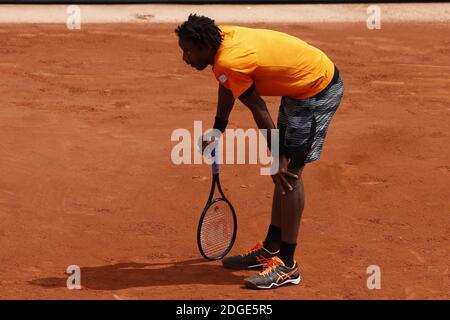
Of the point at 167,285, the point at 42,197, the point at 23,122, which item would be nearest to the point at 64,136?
the point at 23,122

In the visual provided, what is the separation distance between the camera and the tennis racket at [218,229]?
7.54 metres

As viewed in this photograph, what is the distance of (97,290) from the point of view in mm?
6941

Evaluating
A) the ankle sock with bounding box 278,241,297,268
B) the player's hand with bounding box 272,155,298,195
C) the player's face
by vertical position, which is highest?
the player's face

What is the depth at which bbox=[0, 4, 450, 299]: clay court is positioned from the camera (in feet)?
23.9

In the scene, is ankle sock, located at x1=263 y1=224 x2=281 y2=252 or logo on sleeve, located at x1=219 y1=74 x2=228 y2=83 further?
ankle sock, located at x1=263 y1=224 x2=281 y2=252

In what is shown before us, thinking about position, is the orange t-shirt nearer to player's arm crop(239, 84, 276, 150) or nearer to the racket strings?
player's arm crop(239, 84, 276, 150)

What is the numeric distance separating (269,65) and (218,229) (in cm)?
134

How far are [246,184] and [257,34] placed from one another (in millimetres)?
2336

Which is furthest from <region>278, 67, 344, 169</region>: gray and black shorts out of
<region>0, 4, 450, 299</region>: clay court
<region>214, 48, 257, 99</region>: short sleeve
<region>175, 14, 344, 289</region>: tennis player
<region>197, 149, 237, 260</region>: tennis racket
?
<region>0, 4, 450, 299</region>: clay court

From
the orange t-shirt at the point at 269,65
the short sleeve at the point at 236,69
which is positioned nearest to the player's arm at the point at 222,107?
the orange t-shirt at the point at 269,65

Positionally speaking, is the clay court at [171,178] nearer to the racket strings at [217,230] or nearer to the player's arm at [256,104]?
the racket strings at [217,230]

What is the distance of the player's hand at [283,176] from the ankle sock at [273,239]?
560 millimetres

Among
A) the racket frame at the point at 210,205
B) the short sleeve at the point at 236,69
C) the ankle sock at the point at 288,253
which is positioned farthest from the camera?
the racket frame at the point at 210,205

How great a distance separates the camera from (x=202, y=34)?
6.73m
